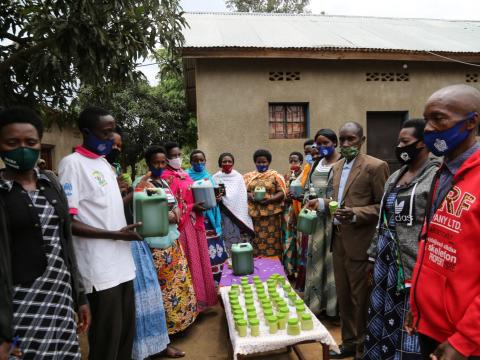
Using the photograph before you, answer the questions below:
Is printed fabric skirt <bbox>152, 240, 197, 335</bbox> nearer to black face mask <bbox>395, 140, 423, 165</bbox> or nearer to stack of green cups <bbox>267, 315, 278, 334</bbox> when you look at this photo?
stack of green cups <bbox>267, 315, 278, 334</bbox>

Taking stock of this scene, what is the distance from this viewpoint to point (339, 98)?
833cm

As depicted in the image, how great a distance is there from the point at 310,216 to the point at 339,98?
223 inches

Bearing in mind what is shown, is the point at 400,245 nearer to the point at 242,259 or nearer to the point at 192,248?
the point at 242,259

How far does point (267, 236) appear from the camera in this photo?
5352 millimetres

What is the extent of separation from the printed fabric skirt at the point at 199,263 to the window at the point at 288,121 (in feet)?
14.6

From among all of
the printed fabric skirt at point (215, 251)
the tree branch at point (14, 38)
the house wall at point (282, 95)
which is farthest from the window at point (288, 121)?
the tree branch at point (14, 38)

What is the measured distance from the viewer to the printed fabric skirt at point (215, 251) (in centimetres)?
464

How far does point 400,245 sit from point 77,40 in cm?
296

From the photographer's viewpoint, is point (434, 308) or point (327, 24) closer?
point (434, 308)

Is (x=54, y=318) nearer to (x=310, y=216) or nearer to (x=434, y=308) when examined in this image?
(x=434, y=308)

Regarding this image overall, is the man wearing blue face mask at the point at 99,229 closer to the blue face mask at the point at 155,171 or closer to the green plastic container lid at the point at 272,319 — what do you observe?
the green plastic container lid at the point at 272,319

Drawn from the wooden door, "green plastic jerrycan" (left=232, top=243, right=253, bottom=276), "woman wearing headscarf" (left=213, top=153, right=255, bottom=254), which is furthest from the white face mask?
the wooden door

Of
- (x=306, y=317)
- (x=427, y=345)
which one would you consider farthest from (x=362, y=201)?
(x=427, y=345)

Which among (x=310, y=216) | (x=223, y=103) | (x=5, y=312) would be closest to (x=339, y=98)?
(x=223, y=103)
